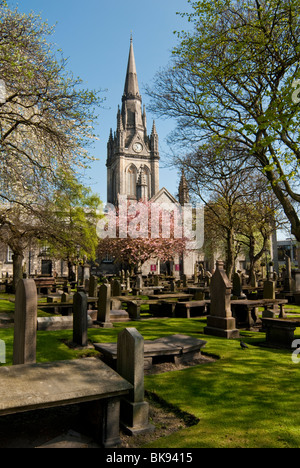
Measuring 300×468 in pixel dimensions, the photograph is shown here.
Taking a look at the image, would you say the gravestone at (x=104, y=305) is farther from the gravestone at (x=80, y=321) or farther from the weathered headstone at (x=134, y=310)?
the gravestone at (x=80, y=321)

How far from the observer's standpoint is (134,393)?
420 centimetres

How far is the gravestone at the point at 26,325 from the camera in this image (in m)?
5.16

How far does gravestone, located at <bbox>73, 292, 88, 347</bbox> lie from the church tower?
2063 inches

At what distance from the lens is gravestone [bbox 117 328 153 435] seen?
4.16m

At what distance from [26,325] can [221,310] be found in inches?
261

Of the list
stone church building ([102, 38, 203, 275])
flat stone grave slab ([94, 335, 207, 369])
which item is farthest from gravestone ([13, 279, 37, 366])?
stone church building ([102, 38, 203, 275])

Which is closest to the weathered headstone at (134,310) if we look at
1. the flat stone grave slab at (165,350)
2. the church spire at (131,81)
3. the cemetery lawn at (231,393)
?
the cemetery lawn at (231,393)

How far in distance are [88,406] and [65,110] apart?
9298 mm

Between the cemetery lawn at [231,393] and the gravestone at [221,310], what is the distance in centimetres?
73

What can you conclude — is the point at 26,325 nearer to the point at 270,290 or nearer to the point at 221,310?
the point at 221,310

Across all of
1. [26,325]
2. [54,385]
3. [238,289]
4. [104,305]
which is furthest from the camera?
[238,289]

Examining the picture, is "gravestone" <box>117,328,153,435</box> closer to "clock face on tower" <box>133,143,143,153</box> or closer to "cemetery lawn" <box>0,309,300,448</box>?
"cemetery lawn" <box>0,309,300,448</box>

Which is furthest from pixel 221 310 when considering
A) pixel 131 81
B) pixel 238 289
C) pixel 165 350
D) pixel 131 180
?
pixel 131 81
